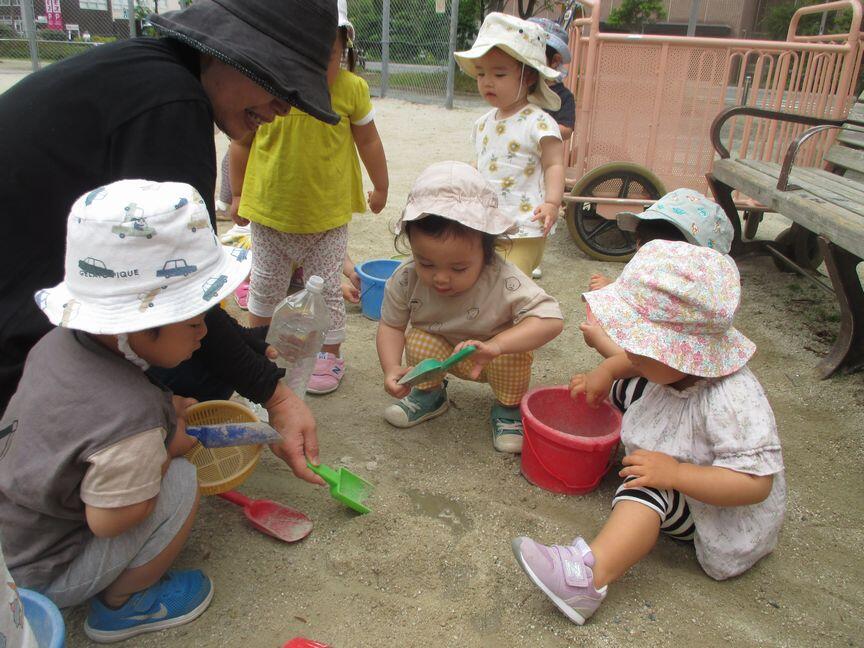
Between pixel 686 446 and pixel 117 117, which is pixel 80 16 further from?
pixel 686 446

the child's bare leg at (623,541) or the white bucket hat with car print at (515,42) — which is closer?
the child's bare leg at (623,541)

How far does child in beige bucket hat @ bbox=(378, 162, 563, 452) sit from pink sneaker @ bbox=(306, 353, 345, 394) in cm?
29

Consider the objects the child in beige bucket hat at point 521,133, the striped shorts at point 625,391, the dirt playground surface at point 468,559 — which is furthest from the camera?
the child in beige bucket hat at point 521,133

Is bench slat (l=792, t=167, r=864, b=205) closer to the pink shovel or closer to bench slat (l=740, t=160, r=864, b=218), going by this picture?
bench slat (l=740, t=160, r=864, b=218)

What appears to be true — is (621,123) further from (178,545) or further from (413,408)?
(178,545)

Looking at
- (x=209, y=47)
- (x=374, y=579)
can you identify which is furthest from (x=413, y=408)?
(x=209, y=47)

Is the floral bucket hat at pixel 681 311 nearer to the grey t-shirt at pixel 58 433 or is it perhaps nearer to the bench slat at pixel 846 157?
the grey t-shirt at pixel 58 433

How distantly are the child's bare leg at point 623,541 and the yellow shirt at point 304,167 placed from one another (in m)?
1.46

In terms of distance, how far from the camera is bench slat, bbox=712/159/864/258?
249 centimetres

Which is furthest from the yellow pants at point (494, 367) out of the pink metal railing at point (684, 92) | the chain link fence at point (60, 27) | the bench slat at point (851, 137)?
the chain link fence at point (60, 27)

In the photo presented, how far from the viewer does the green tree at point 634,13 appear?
20.7m

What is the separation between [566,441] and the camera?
188cm

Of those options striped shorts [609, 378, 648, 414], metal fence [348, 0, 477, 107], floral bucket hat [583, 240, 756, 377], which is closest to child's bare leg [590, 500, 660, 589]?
floral bucket hat [583, 240, 756, 377]

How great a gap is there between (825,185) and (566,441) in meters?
2.36
